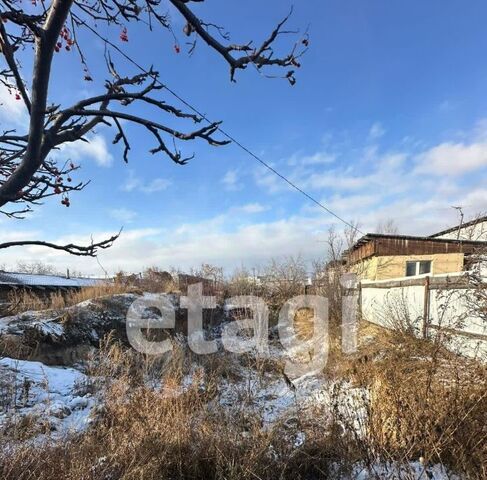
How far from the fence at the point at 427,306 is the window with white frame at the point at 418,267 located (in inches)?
293

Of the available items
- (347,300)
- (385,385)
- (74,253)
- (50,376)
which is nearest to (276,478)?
(385,385)

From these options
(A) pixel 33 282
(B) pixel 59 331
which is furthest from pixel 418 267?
(A) pixel 33 282

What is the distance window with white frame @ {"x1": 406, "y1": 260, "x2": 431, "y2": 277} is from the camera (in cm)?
1734

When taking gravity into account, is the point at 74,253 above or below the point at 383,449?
above

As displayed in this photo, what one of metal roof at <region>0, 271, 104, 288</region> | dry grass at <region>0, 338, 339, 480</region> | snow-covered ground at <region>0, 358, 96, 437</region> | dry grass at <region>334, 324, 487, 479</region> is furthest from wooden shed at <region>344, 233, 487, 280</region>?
dry grass at <region>0, 338, 339, 480</region>

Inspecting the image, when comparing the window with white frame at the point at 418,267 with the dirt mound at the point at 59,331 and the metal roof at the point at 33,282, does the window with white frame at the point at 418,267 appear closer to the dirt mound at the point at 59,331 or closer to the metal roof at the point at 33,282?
the dirt mound at the point at 59,331

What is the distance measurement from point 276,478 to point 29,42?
330cm

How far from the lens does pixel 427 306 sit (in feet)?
23.8

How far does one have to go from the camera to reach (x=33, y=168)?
4.23ft

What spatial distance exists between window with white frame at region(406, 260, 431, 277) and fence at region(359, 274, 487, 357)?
24.4 feet

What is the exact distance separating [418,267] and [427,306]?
11.1 meters

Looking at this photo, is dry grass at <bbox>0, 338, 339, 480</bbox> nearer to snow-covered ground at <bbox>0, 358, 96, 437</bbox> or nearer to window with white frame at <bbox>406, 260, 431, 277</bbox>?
snow-covered ground at <bbox>0, 358, 96, 437</bbox>

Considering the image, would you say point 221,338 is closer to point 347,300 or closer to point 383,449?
point 347,300

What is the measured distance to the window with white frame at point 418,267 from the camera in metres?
17.3
